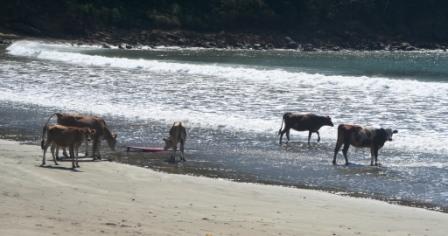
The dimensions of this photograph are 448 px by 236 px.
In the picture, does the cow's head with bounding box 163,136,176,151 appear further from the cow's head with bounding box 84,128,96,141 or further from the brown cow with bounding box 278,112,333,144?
the brown cow with bounding box 278,112,333,144

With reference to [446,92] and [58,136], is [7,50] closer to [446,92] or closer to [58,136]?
[446,92]

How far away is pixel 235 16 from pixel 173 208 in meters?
78.3

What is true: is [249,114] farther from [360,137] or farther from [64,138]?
[64,138]

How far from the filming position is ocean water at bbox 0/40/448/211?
15.4 m

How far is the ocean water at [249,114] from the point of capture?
607 inches

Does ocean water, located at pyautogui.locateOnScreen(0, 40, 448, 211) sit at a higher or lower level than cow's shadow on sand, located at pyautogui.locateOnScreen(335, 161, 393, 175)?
higher

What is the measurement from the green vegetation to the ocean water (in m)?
36.3

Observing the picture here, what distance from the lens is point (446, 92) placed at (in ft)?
96.4

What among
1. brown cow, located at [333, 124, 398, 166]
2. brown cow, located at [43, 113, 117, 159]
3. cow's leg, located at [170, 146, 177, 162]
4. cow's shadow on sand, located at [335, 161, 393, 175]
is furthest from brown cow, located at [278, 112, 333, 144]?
brown cow, located at [43, 113, 117, 159]

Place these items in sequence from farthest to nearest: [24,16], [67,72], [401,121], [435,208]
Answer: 1. [24,16]
2. [67,72]
3. [401,121]
4. [435,208]

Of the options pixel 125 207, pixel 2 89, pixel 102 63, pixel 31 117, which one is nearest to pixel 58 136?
pixel 125 207

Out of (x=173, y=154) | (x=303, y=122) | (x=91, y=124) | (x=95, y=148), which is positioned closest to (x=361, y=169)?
(x=173, y=154)

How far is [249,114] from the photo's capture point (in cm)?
2441

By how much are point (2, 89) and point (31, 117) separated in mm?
8293
